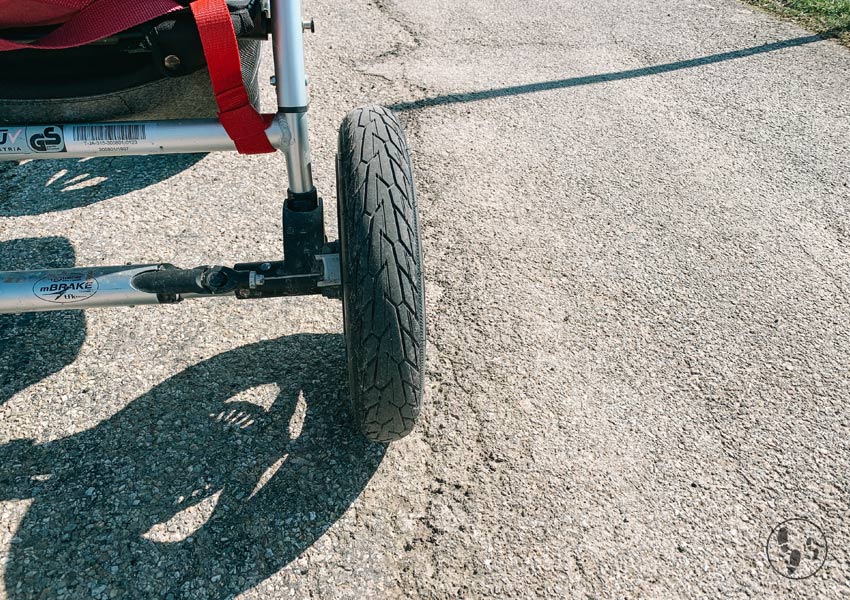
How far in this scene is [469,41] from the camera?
5.17m

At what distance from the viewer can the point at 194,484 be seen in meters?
2.07

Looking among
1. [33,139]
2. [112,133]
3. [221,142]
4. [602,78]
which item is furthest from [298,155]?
[602,78]

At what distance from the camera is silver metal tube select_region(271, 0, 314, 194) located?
5.95 ft

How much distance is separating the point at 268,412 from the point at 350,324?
611 millimetres

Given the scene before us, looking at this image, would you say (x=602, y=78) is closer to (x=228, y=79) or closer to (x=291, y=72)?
(x=291, y=72)

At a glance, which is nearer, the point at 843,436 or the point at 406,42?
the point at 843,436

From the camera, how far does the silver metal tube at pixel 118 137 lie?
6.26 ft

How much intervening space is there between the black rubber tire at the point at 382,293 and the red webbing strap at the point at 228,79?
27 centimetres

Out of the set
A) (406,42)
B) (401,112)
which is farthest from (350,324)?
(406,42)

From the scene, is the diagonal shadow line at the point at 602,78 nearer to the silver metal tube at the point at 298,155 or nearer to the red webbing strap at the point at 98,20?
the silver metal tube at the point at 298,155

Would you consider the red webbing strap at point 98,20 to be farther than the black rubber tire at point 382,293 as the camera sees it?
No

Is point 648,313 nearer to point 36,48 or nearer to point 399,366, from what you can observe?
point 399,366

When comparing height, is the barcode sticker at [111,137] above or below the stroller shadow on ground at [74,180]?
above

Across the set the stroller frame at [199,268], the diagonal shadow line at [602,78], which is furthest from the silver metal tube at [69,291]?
the diagonal shadow line at [602,78]
